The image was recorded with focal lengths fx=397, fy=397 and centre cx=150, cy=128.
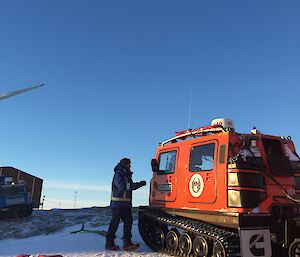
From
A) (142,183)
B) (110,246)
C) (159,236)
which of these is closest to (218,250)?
(159,236)

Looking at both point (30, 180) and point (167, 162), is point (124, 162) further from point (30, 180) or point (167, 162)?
point (30, 180)

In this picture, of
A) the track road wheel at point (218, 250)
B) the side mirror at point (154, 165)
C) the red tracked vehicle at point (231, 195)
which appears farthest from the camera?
the side mirror at point (154, 165)

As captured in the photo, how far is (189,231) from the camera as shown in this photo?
8750mm

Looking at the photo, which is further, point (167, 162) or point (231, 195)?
point (167, 162)

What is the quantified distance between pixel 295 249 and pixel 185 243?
2.50m

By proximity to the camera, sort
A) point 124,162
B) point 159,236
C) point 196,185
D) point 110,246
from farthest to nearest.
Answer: point 124,162
point 159,236
point 110,246
point 196,185

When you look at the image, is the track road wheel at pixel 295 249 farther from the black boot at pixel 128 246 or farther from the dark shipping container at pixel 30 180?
the dark shipping container at pixel 30 180

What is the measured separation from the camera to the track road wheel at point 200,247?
8203 millimetres

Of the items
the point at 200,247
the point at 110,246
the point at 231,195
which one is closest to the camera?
the point at 231,195

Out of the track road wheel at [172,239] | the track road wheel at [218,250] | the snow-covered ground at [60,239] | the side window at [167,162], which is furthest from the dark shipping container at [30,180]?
the track road wheel at [218,250]

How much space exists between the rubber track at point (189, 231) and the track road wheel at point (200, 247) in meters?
0.09

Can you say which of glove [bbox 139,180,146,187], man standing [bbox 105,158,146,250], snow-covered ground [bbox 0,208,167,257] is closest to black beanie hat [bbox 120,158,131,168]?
man standing [bbox 105,158,146,250]

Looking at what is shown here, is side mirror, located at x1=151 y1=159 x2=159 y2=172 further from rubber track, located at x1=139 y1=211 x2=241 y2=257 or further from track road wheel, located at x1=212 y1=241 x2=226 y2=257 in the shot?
track road wheel, located at x1=212 y1=241 x2=226 y2=257

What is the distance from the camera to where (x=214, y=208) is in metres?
8.08
